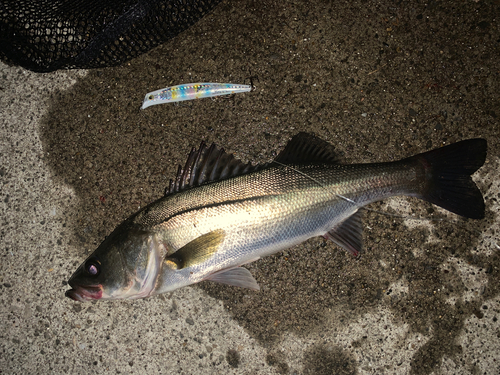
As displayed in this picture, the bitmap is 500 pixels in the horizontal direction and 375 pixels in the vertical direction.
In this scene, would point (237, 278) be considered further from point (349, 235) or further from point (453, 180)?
point (453, 180)

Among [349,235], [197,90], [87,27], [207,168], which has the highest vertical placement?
[87,27]

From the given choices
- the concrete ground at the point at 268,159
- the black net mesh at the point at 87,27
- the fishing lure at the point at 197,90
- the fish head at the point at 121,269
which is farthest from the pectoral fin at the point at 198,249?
the black net mesh at the point at 87,27

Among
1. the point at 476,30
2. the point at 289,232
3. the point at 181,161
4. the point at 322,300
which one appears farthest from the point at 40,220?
the point at 476,30

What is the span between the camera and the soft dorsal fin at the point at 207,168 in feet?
7.70

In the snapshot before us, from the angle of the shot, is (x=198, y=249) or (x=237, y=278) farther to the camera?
(x=237, y=278)

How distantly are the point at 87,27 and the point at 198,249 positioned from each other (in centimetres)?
217

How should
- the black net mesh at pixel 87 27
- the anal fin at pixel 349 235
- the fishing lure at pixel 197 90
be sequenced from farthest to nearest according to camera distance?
the fishing lure at pixel 197 90 < the black net mesh at pixel 87 27 < the anal fin at pixel 349 235

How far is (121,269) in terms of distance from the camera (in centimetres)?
217

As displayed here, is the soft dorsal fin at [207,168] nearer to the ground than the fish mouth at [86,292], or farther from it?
farther from it

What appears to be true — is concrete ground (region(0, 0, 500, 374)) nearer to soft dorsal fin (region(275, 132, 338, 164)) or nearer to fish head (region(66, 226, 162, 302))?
soft dorsal fin (region(275, 132, 338, 164))

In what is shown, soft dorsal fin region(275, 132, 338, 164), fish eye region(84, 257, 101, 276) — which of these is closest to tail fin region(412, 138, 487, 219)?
soft dorsal fin region(275, 132, 338, 164)

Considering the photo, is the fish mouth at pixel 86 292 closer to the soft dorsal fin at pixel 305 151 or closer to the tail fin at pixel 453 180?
the soft dorsal fin at pixel 305 151

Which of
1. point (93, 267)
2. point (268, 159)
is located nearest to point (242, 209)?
point (268, 159)

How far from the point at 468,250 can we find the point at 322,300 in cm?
129
